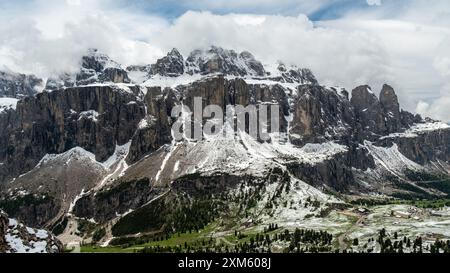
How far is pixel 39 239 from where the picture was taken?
77.6 metres

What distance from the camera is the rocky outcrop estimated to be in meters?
67.4

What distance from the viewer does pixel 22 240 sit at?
71312 mm

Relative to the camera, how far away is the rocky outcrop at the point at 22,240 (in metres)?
67.4
